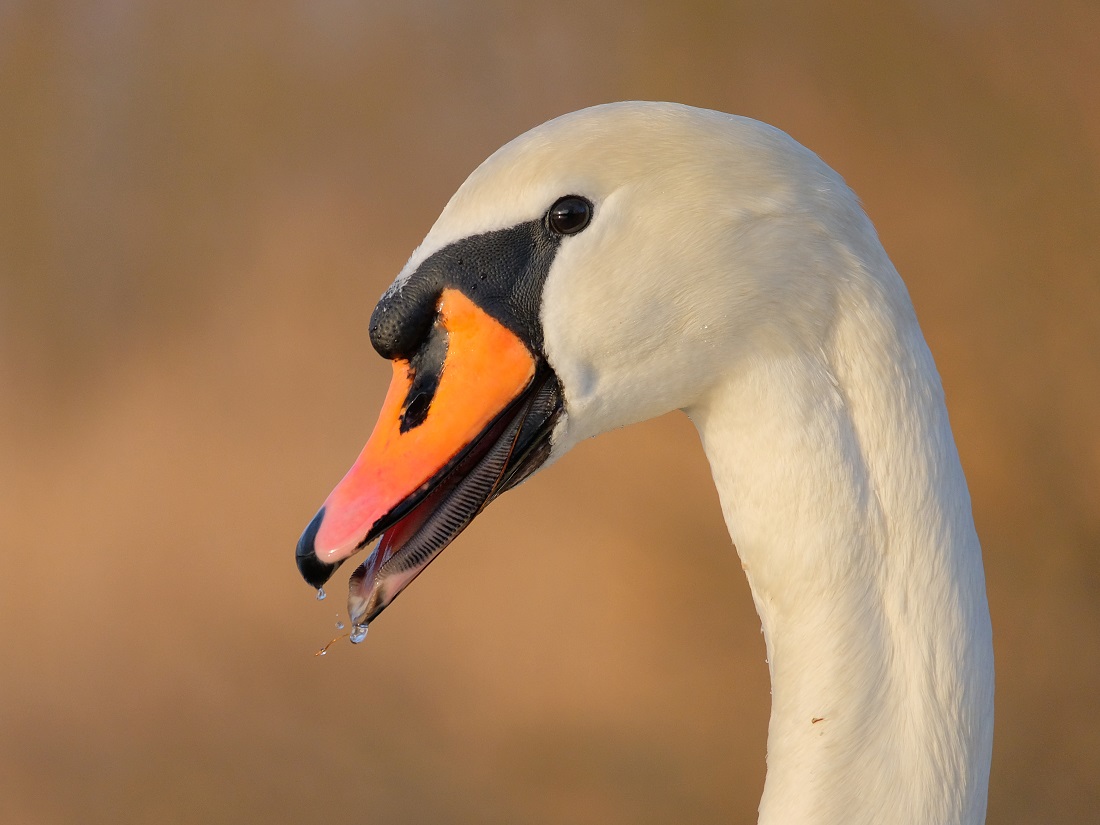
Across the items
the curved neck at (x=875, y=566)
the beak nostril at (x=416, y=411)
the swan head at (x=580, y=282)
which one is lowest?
the curved neck at (x=875, y=566)

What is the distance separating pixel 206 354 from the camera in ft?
9.78

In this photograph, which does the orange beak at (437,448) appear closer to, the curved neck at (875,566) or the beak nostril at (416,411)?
the beak nostril at (416,411)

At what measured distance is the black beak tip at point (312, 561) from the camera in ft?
2.60

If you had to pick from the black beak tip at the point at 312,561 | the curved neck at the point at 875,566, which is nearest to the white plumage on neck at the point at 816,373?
the curved neck at the point at 875,566

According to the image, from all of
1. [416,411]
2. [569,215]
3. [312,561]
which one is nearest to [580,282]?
[569,215]

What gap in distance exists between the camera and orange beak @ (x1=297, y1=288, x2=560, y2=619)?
80 cm

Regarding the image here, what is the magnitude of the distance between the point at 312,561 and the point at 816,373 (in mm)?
372

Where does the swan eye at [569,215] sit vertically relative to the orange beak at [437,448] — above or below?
above

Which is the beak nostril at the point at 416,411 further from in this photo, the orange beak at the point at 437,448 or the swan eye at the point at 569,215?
the swan eye at the point at 569,215

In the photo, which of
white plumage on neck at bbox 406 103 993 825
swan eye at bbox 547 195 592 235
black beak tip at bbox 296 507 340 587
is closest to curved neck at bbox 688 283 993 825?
white plumage on neck at bbox 406 103 993 825

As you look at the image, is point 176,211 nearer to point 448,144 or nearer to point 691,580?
point 448,144

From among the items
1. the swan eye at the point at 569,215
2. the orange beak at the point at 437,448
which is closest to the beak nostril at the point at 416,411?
the orange beak at the point at 437,448

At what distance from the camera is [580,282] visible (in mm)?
808

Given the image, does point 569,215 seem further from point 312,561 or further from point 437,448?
point 312,561
